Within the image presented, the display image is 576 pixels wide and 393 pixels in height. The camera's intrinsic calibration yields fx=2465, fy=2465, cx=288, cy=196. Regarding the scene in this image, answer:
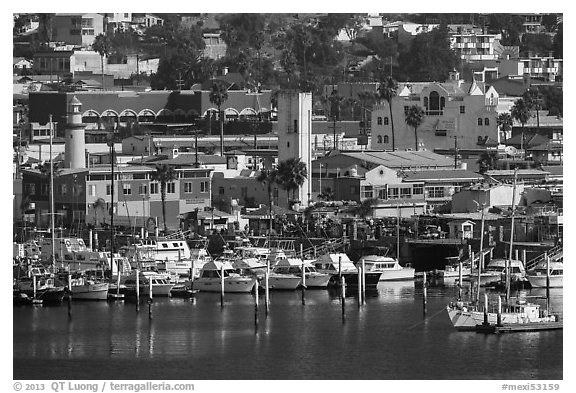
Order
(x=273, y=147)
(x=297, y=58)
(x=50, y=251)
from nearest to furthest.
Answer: (x=50, y=251) < (x=273, y=147) < (x=297, y=58)

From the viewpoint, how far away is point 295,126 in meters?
59.1

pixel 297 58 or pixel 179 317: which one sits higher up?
pixel 297 58

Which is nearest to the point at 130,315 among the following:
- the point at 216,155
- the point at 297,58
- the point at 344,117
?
the point at 216,155

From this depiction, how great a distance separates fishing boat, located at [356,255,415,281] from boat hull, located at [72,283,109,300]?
571cm

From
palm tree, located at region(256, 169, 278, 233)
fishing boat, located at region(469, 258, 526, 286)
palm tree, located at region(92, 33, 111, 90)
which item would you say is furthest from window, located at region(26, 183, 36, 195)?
palm tree, located at region(92, 33, 111, 90)

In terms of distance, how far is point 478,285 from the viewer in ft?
134

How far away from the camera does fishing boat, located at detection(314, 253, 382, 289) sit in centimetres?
4569

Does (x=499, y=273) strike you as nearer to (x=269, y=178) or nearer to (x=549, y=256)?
(x=549, y=256)

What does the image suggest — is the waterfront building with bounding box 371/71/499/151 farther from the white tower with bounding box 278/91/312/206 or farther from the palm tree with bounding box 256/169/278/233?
the palm tree with bounding box 256/169/278/233

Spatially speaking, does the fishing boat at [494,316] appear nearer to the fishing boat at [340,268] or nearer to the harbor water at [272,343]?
the harbor water at [272,343]

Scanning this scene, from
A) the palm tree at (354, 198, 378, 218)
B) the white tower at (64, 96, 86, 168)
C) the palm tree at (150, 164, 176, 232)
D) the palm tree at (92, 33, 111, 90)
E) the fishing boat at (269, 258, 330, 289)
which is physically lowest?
the fishing boat at (269, 258, 330, 289)

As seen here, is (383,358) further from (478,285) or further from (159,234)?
(159,234)

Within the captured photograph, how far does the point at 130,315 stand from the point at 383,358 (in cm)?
645

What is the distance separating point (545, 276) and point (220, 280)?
5.95m
